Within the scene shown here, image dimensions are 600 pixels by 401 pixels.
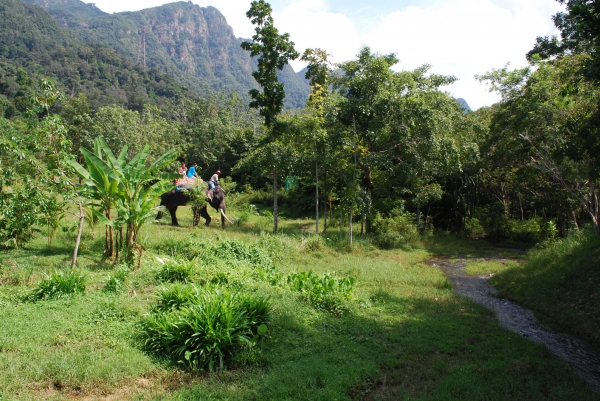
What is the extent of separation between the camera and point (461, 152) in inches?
557

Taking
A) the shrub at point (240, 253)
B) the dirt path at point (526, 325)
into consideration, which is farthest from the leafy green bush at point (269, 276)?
the dirt path at point (526, 325)

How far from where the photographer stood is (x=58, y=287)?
6316 mm

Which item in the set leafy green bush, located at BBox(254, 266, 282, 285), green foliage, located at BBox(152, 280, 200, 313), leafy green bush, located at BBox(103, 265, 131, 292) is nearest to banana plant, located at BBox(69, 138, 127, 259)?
leafy green bush, located at BBox(103, 265, 131, 292)

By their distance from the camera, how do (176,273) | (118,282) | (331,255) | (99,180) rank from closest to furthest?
(118,282) → (176,273) → (99,180) → (331,255)

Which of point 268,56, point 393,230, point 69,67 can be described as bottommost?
point 393,230

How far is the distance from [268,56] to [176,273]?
345 inches

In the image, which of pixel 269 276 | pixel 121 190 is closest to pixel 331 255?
pixel 269 276

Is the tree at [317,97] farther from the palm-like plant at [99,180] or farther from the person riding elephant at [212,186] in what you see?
the palm-like plant at [99,180]

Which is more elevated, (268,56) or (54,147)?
(268,56)

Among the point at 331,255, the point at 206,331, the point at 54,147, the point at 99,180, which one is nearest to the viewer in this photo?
the point at 206,331

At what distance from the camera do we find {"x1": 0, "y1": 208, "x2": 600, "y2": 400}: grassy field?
4.30 metres

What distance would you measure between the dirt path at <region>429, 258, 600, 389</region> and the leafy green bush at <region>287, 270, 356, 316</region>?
9.14 feet

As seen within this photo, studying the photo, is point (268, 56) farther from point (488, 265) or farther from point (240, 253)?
point (488, 265)

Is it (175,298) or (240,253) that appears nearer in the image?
(175,298)
